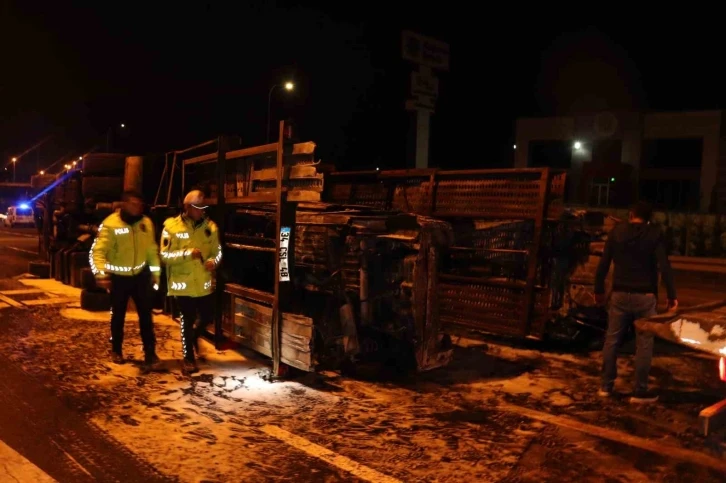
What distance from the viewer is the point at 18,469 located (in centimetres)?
413

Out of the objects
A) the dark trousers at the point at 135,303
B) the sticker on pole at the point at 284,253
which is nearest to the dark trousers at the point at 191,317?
the dark trousers at the point at 135,303

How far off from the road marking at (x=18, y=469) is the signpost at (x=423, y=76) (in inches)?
325

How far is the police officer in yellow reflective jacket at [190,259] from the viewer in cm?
639

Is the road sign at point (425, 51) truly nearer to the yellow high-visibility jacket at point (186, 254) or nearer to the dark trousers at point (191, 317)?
the yellow high-visibility jacket at point (186, 254)

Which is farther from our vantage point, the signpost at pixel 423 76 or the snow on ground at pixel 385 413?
the signpost at pixel 423 76

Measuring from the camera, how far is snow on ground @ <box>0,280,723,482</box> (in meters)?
4.32

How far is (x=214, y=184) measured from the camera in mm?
7859

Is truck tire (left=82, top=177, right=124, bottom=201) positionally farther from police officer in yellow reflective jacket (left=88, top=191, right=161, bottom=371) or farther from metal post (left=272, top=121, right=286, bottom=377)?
metal post (left=272, top=121, right=286, bottom=377)

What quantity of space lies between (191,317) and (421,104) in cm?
637

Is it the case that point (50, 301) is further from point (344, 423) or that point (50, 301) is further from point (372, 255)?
point (344, 423)

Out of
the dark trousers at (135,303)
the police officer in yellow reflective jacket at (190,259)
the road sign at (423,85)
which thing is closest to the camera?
the police officer in yellow reflective jacket at (190,259)

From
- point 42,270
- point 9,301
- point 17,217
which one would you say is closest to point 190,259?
point 9,301

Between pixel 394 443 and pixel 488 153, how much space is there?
64914 millimetres

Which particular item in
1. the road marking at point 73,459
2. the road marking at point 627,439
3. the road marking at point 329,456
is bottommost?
the road marking at point 73,459
